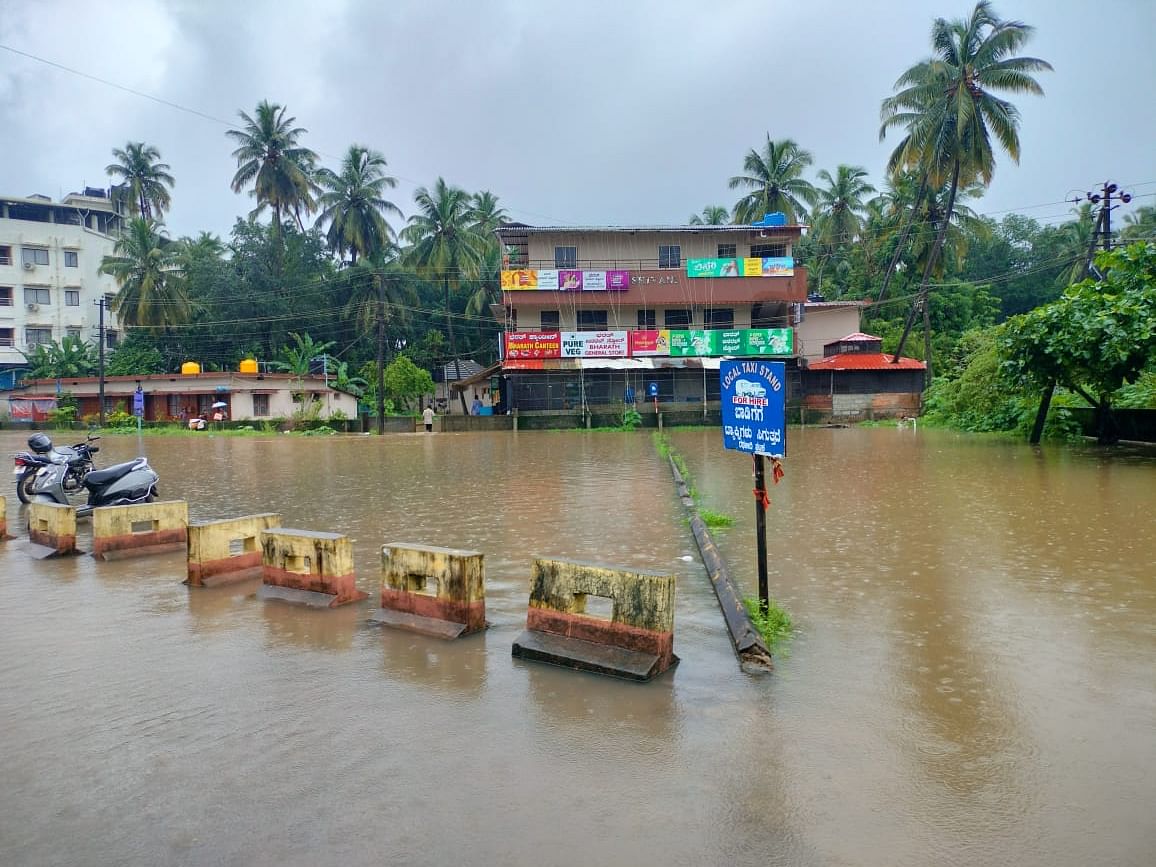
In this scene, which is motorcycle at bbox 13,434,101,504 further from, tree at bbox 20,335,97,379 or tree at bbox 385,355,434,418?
tree at bbox 20,335,97,379

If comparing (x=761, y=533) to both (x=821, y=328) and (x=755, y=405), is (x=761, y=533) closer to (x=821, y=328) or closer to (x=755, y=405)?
(x=755, y=405)

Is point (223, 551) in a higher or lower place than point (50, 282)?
lower

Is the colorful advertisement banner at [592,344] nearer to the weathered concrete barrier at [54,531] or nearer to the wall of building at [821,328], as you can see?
the wall of building at [821,328]

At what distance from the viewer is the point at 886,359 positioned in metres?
41.2

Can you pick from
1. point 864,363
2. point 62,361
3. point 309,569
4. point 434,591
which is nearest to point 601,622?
point 434,591

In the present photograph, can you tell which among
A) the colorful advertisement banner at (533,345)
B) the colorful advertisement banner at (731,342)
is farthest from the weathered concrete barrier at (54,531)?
the colorful advertisement banner at (731,342)

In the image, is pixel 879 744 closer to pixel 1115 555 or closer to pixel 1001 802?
pixel 1001 802

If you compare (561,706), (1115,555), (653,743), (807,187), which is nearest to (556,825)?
(653,743)

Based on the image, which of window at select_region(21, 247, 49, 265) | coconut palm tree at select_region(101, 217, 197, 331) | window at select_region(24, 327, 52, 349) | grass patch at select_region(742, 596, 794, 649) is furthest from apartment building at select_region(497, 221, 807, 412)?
window at select_region(24, 327, 52, 349)

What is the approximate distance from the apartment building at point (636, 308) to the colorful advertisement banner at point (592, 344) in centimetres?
5

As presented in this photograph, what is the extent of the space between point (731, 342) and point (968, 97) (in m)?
14.6

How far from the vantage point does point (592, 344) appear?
129 ft

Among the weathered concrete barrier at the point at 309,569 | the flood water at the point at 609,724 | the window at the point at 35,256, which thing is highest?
the window at the point at 35,256

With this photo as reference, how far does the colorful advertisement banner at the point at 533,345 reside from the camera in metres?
39.1
